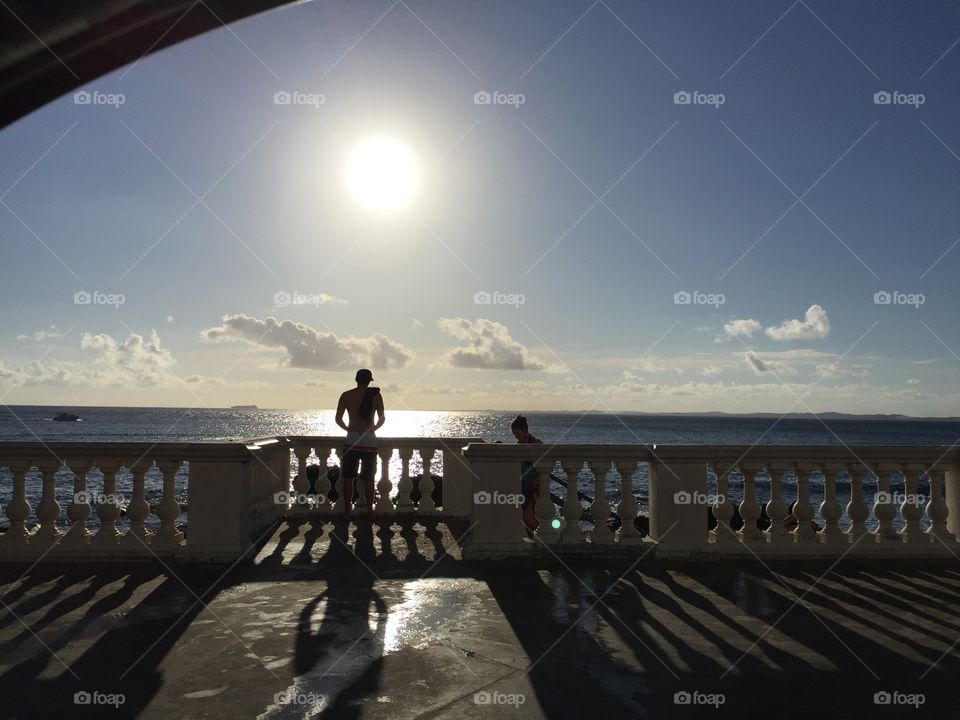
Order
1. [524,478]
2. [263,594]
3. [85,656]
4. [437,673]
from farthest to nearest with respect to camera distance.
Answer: [524,478], [263,594], [85,656], [437,673]

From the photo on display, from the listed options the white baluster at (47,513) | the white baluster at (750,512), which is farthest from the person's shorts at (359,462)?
the white baluster at (750,512)

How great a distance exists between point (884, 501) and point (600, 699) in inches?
210

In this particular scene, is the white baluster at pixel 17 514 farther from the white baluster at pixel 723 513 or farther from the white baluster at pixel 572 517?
the white baluster at pixel 723 513

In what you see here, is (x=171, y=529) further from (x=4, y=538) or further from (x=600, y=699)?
(x=600, y=699)

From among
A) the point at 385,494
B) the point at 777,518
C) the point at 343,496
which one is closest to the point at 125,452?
Answer: the point at 343,496

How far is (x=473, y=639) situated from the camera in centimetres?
482

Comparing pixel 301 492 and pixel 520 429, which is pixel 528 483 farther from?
pixel 301 492

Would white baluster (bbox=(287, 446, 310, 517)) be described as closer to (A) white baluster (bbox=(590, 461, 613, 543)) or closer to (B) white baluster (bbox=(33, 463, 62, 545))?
(B) white baluster (bbox=(33, 463, 62, 545))

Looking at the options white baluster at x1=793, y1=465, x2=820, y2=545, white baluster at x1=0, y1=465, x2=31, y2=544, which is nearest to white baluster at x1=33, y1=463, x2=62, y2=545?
white baluster at x1=0, y1=465, x2=31, y2=544

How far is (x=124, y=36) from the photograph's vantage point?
20.8ft

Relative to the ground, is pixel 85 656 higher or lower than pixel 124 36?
lower

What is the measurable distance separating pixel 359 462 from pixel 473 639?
5391mm

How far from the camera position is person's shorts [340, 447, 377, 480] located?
9758 millimetres

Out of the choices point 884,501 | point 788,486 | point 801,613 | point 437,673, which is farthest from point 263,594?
point 788,486
